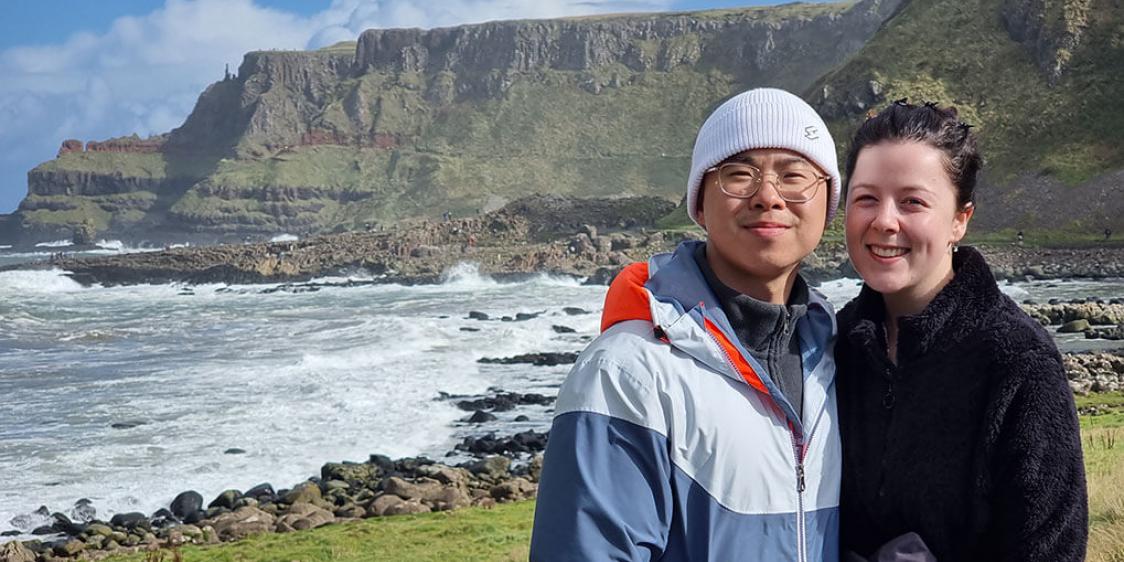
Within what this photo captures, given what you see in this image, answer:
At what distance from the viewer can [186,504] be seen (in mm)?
17375

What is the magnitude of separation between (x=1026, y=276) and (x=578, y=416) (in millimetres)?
54973

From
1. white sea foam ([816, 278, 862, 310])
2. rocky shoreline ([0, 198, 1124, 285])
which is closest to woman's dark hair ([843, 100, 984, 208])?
white sea foam ([816, 278, 862, 310])

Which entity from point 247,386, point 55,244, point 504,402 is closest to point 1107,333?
point 504,402

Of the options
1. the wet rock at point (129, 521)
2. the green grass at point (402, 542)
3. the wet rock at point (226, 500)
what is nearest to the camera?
the green grass at point (402, 542)

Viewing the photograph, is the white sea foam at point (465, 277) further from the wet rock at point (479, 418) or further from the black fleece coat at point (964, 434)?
the black fleece coat at point (964, 434)

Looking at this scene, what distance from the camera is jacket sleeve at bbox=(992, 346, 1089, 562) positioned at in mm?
2744

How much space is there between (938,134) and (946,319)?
0.50 m

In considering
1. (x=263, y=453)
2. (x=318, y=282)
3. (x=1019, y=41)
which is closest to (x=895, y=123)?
(x=263, y=453)

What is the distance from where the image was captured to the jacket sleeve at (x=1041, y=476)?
9.00 ft

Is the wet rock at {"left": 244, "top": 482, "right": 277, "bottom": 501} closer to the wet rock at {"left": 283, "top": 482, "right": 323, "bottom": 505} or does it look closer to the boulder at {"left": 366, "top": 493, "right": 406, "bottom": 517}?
the wet rock at {"left": 283, "top": 482, "right": 323, "bottom": 505}

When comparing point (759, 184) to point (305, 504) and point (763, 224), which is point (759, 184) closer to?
point (763, 224)

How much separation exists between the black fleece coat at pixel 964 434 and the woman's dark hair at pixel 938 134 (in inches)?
9.0

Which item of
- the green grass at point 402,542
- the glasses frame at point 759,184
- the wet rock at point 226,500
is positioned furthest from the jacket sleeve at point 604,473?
the wet rock at point 226,500

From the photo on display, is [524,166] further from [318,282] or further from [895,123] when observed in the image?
[895,123]
